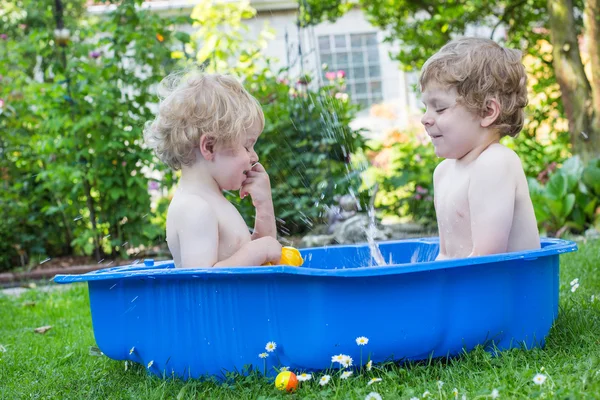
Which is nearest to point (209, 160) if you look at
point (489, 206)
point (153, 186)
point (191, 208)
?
point (191, 208)

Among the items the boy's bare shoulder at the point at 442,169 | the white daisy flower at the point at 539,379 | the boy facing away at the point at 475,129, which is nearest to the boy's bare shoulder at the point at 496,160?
the boy facing away at the point at 475,129

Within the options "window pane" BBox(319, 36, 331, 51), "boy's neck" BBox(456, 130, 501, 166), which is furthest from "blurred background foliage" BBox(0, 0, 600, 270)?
"window pane" BBox(319, 36, 331, 51)

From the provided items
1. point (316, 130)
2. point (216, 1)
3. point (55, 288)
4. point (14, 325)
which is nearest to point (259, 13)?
point (216, 1)

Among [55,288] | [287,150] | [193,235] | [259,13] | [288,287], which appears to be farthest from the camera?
[259,13]

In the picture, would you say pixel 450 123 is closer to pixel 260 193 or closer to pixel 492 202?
pixel 492 202

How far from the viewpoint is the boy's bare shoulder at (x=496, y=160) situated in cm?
201

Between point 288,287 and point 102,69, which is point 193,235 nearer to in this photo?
point 288,287

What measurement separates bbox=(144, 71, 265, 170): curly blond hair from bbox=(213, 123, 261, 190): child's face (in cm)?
2

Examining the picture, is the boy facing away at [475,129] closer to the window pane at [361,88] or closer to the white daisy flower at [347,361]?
the white daisy flower at [347,361]

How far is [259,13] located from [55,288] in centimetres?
724

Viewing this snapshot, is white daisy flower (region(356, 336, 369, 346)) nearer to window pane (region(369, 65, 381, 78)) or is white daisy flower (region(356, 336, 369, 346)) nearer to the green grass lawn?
the green grass lawn

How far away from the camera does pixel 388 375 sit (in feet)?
5.93

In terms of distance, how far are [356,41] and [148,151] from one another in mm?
7525

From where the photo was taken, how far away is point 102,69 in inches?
183
